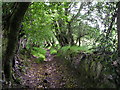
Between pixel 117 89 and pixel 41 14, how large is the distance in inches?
175

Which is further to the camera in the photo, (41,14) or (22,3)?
(41,14)

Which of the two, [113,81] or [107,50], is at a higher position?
[107,50]

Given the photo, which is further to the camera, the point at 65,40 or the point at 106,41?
the point at 65,40

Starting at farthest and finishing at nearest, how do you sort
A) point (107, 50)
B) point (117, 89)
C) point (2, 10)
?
point (2, 10)
point (107, 50)
point (117, 89)

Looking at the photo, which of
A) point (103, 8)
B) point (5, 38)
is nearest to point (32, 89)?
point (5, 38)

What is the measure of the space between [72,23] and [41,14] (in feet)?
18.7

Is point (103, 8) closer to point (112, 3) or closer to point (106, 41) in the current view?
point (112, 3)

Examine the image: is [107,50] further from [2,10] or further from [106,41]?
[2,10]

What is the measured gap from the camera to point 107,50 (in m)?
5.16

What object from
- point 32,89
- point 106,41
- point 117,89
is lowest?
point 32,89

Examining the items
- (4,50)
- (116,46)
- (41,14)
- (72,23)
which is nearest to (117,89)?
(116,46)

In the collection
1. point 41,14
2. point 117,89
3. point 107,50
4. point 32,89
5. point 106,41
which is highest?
point 41,14

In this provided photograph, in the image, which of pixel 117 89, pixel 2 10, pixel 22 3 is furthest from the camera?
pixel 2 10

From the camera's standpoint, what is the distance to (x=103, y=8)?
255 inches
